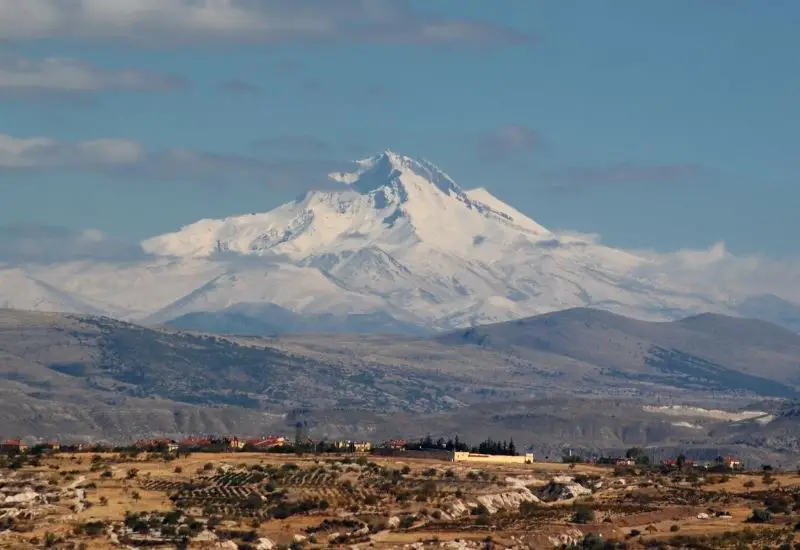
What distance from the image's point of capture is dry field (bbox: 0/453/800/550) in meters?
121

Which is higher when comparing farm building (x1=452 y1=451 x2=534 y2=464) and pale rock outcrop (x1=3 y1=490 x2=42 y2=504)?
farm building (x1=452 y1=451 x2=534 y2=464)

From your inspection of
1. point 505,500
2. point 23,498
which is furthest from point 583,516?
point 23,498

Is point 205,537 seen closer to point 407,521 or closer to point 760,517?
point 407,521

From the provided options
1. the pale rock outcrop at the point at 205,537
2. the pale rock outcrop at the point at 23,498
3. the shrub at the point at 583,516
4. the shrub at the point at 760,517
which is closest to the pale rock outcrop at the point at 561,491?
the shrub at the point at 583,516

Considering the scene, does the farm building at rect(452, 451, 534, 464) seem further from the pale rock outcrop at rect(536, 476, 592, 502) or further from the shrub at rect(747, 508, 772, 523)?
the shrub at rect(747, 508, 772, 523)

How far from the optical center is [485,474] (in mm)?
162000

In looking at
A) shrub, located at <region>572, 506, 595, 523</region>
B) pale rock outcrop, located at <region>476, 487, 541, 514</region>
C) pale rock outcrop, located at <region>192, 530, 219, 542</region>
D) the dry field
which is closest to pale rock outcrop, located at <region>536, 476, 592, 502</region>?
the dry field

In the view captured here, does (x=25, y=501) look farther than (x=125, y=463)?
No

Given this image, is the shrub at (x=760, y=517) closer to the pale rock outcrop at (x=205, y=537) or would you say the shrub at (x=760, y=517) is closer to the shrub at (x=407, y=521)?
the shrub at (x=407, y=521)

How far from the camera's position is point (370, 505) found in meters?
139

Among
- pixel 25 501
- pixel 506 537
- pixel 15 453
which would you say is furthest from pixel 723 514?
pixel 15 453

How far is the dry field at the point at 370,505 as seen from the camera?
4781 inches

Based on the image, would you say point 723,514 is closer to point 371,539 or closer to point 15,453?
point 371,539

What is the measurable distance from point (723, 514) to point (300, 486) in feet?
94.7
